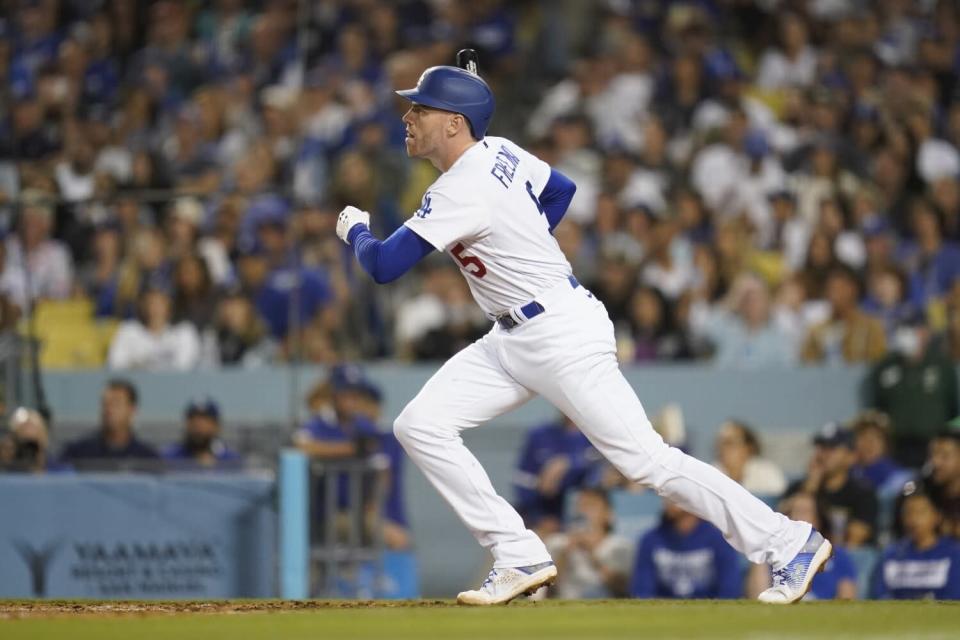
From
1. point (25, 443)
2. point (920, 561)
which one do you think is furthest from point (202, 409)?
point (920, 561)

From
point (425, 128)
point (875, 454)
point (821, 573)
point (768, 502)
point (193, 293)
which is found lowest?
point (821, 573)

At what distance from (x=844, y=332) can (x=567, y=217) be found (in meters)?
2.20

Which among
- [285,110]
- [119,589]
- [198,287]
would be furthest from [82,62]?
[119,589]

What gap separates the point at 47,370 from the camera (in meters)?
8.56

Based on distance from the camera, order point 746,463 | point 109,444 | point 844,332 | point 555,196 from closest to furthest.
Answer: point 555,196, point 109,444, point 746,463, point 844,332

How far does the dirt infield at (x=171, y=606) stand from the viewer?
577 centimetres

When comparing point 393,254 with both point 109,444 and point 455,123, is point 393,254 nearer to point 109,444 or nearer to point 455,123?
point 455,123

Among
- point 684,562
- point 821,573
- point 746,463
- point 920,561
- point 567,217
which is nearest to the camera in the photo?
point 920,561

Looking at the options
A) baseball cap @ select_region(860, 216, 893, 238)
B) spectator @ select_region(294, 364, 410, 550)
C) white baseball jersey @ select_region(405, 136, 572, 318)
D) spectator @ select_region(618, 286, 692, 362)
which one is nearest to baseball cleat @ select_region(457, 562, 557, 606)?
white baseball jersey @ select_region(405, 136, 572, 318)

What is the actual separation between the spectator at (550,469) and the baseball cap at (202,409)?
1872mm

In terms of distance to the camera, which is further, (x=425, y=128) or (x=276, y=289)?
(x=276, y=289)

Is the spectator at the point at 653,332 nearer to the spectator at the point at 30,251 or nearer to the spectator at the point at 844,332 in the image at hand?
the spectator at the point at 844,332

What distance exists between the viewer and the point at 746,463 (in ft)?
29.1

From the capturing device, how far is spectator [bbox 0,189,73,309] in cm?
867
